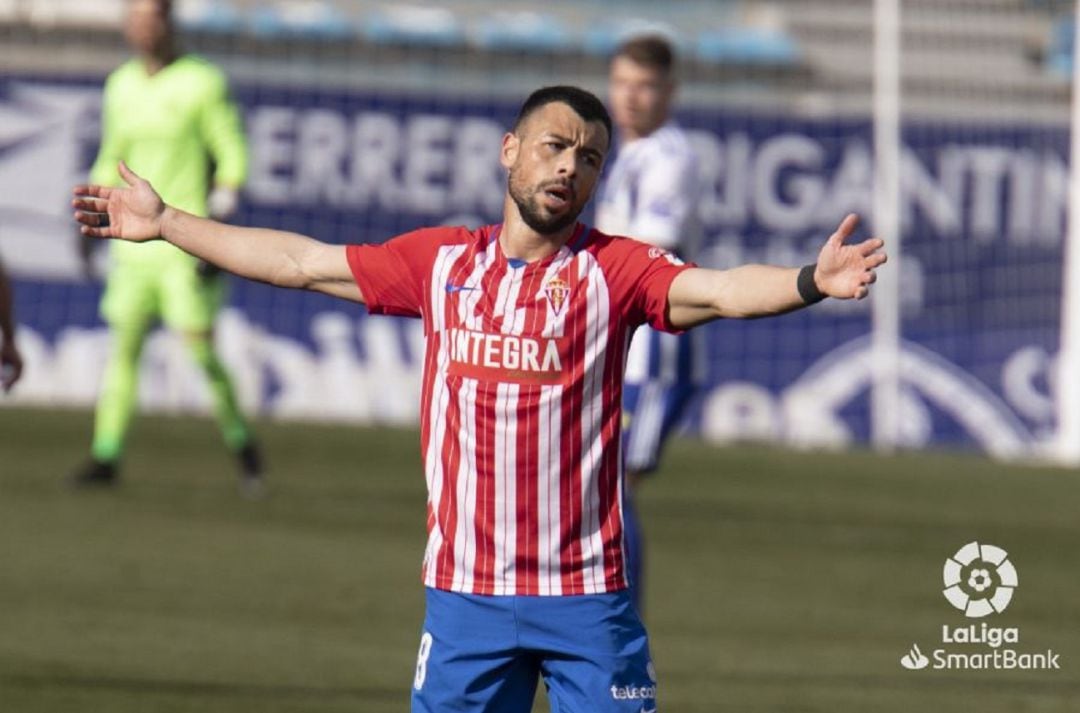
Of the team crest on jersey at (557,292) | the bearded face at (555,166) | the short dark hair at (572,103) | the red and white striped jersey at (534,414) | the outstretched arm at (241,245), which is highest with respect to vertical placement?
the short dark hair at (572,103)

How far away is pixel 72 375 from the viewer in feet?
54.4

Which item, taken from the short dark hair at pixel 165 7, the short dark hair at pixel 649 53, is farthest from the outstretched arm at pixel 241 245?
the short dark hair at pixel 165 7

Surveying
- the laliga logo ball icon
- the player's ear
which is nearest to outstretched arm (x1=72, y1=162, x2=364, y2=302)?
the player's ear

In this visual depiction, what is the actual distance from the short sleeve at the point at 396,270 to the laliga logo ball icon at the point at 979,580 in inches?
203

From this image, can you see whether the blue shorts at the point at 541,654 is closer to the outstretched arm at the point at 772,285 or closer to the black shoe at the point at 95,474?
the outstretched arm at the point at 772,285

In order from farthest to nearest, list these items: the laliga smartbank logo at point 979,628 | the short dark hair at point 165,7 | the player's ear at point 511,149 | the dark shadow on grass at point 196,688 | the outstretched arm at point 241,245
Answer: the short dark hair at point 165,7, the laliga smartbank logo at point 979,628, the dark shadow on grass at point 196,688, the outstretched arm at point 241,245, the player's ear at point 511,149

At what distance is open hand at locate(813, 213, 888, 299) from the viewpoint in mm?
4402

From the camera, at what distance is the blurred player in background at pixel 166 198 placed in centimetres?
1201

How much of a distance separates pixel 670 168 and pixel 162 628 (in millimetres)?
2491

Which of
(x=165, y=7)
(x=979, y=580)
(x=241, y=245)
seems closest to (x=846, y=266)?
(x=241, y=245)

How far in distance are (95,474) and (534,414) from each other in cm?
766

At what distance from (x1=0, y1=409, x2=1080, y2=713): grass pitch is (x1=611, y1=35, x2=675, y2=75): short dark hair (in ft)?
6.95

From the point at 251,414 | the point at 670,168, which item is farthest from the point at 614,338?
the point at 251,414

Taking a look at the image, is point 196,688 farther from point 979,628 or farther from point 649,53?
point 979,628
